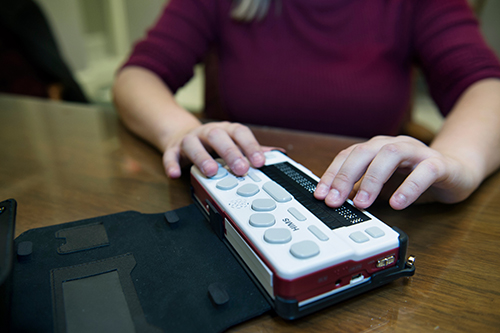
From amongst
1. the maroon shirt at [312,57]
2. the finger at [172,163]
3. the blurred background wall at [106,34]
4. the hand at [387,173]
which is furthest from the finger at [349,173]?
the blurred background wall at [106,34]

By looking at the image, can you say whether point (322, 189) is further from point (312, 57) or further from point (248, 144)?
point (312, 57)

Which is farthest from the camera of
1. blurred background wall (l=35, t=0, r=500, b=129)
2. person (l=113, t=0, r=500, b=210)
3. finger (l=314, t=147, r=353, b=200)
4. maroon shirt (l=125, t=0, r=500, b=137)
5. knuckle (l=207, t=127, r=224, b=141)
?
blurred background wall (l=35, t=0, r=500, b=129)

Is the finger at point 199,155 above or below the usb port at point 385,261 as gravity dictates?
below

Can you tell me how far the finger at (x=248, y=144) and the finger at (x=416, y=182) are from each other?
0.16 meters

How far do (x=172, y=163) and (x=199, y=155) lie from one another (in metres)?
0.07

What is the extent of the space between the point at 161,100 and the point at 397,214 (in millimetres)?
456

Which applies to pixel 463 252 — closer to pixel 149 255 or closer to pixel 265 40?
pixel 149 255

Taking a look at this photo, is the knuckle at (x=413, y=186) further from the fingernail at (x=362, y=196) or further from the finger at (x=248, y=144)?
the finger at (x=248, y=144)

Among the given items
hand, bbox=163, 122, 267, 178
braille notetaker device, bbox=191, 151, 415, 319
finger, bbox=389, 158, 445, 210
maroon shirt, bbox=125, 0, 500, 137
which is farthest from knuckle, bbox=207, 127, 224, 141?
maroon shirt, bbox=125, 0, 500, 137

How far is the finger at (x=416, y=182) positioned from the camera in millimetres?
361

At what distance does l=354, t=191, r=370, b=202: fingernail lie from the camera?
1.15 ft

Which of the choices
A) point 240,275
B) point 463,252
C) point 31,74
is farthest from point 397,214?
point 31,74

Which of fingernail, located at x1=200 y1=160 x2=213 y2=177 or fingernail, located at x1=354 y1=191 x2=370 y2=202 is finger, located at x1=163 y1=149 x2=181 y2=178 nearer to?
fingernail, located at x1=200 y1=160 x2=213 y2=177

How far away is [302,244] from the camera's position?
0.28 metres
